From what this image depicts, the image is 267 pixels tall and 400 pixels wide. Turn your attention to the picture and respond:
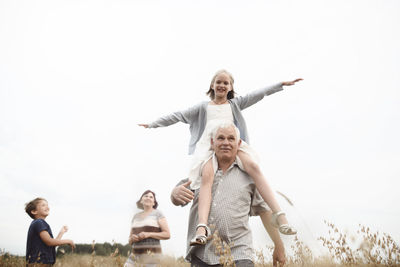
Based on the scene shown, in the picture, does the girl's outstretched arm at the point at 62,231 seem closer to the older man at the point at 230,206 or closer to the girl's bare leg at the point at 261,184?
the older man at the point at 230,206

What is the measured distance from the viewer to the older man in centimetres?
353

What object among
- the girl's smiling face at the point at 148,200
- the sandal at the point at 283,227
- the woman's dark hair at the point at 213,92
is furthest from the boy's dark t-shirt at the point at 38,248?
the sandal at the point at 283,227

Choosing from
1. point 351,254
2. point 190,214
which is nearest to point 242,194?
point 190,214

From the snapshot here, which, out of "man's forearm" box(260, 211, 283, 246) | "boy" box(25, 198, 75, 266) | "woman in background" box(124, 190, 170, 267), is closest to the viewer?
"man's forearm" box(260, 211, 283, 246)

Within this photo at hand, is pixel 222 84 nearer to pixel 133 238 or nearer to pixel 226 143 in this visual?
pixel 226 143

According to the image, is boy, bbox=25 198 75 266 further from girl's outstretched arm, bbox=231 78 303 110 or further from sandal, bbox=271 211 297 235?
girl's outstretched arm, bbox=231 78 303 110

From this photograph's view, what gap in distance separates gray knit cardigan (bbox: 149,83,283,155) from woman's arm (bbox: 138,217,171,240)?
1400 mm

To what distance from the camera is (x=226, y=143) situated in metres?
4.02

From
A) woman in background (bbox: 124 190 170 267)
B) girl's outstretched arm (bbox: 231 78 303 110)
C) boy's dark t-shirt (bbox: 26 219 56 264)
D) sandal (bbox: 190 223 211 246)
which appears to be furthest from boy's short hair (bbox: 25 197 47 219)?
girl's outstretched arm (bbox: 231 78 303 110)

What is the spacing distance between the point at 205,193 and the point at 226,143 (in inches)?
24.5

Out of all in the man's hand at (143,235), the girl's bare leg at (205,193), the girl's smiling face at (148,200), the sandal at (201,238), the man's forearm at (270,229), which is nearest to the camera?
the sandal at (201,238)

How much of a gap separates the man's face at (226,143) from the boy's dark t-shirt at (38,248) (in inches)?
134

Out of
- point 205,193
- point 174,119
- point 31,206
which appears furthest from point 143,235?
point 205,193

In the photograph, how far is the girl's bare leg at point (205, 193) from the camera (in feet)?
12.0
